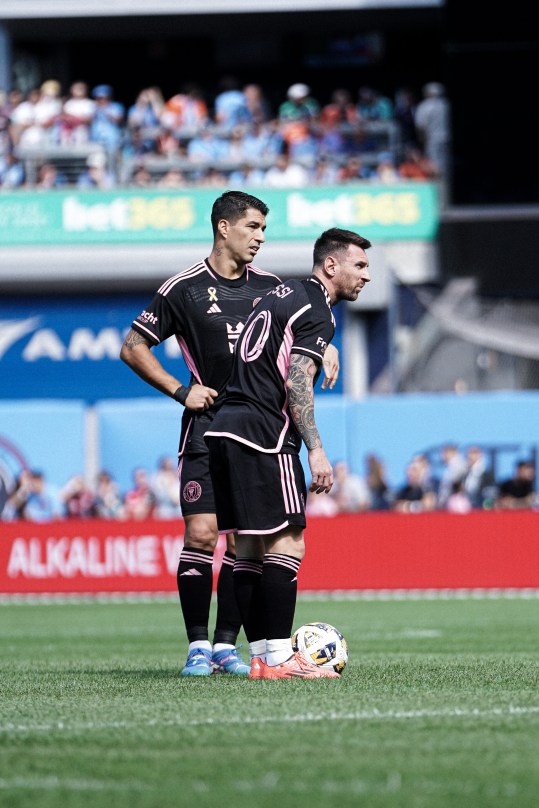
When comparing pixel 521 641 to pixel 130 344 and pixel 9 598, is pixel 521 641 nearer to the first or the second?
pixel 130 344

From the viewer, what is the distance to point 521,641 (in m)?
10.4

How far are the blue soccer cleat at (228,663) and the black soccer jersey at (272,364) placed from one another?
4.04 ft

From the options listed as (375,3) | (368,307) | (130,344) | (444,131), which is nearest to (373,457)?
(368,307)

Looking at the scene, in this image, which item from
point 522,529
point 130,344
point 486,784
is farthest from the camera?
point 522,529

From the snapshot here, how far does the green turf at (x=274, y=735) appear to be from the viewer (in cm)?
396

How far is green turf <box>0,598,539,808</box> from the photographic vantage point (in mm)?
3959

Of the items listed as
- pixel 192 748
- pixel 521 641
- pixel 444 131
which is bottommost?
pixel 521 641

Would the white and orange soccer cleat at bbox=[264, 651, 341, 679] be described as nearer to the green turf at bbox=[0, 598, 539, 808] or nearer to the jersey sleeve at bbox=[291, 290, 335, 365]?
the green turf at bbox=[0, 598, 539, 808]

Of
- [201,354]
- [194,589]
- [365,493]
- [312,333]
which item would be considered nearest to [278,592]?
[194,589]

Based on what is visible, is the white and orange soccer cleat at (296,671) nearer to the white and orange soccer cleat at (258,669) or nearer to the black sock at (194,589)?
the white and orange soccer cleat at (258,669)

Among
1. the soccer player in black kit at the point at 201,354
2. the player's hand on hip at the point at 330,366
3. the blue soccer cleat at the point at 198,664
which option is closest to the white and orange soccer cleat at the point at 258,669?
the blue soccer cleat at the point at 198,664

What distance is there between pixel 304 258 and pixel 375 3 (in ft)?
19.2

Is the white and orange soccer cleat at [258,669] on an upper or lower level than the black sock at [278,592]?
lower

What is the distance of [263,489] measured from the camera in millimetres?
6898
